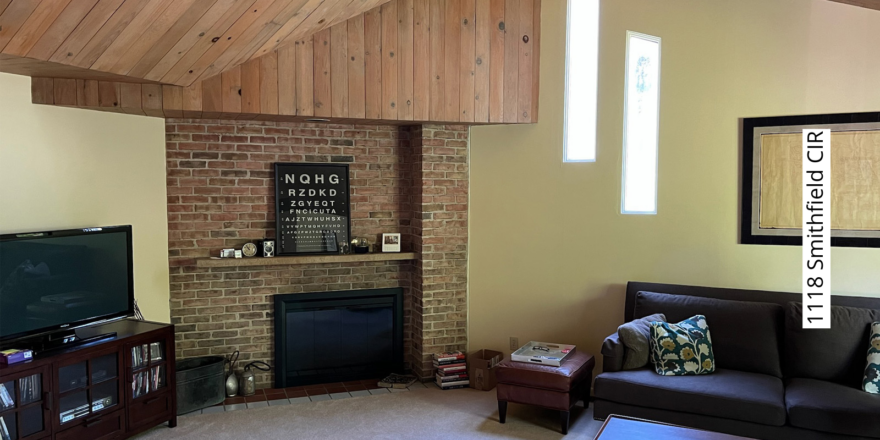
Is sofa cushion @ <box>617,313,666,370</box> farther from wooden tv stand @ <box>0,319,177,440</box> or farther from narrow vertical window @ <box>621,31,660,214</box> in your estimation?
wooden tv stand @ <box>0,319,177,440</box>

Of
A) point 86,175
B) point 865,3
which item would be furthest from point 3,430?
point 865,3

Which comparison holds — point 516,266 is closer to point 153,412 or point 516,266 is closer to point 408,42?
point 408,42

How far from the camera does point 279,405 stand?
460 centimetres

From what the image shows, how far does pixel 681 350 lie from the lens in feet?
13.0

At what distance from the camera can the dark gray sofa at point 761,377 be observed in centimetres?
344

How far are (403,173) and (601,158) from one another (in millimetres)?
1590

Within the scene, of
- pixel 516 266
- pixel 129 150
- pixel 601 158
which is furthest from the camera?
pixel 516 266

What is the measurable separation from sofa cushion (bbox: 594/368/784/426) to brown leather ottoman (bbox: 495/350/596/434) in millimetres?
190

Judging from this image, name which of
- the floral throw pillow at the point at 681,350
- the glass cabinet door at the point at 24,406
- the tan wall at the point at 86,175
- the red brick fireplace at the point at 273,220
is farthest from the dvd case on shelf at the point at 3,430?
the floral throw pillow at the point at 681,350

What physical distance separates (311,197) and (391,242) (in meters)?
0.73

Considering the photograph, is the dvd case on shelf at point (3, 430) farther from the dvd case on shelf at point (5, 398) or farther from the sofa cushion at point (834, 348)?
the sofa cushion at point (834, 348)

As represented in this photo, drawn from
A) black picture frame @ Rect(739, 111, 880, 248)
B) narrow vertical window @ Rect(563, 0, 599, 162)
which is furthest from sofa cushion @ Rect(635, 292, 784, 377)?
narrow vertical window @ Rect(563, 0, 599, 162)

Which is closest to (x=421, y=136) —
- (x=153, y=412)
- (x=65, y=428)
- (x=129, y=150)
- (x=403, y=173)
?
(x=403, y=173)

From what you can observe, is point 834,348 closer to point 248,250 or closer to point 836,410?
point 836,410
